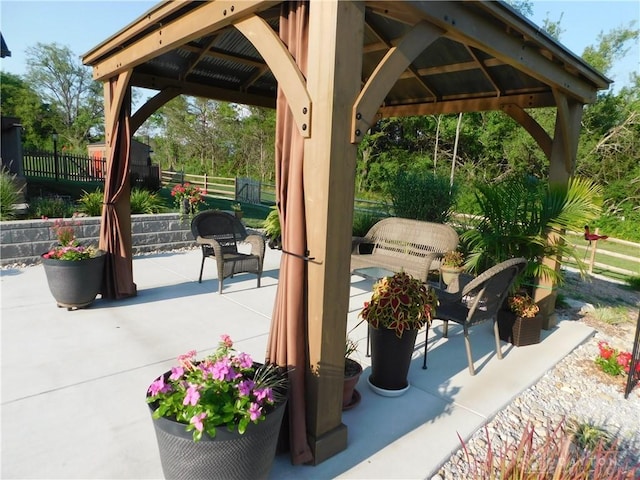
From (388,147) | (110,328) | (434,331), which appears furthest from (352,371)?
(388,147)

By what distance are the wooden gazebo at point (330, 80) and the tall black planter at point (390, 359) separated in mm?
605

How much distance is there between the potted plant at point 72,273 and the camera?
3.93 meters

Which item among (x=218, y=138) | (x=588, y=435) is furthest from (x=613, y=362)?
(x=218, y=138)

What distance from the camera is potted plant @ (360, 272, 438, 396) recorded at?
8.87 ft

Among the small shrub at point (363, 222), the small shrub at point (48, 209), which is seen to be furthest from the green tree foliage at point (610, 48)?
the small shrub at point (48, 209)

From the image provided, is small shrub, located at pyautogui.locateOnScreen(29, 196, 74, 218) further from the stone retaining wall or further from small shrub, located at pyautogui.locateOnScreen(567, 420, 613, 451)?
small shrub, located at pyautogui.locateOnScreen(567, 420, 613, 451)

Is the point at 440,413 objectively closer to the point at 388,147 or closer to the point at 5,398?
the point at 5,398

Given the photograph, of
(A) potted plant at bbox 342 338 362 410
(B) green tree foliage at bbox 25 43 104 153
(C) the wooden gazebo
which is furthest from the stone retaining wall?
(B) green tree foliage at bbox 25 43 104 153

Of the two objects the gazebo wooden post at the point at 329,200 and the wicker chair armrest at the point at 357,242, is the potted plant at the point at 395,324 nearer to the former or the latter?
the gazebo wooden post at the point at 329,200

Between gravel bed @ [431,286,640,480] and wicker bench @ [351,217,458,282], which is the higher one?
wicker bench @ [351,217,458,282]

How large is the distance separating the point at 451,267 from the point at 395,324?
10.3 ft

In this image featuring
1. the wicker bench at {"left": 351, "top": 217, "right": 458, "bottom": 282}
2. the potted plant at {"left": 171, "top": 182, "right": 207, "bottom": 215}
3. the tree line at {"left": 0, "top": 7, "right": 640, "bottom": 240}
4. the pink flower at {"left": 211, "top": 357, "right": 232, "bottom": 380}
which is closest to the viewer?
the pink flower at {"left": 211, "top": 357, "right": 232, "bottom": 380}

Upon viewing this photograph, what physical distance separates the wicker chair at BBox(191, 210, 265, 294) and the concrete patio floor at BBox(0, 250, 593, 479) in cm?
Answer: 31

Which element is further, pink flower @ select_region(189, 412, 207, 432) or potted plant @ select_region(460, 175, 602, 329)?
potted plant @ select_region(460, 175, 602, 329)
